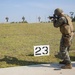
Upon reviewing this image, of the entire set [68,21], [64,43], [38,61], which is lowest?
[38,61]

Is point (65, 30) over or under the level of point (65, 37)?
over

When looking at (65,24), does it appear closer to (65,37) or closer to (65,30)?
(65,30)

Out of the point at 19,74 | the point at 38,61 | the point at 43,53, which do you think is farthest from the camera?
the point at 43,53

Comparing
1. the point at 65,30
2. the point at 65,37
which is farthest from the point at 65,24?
the point at 65,37

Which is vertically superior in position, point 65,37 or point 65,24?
point 65,24

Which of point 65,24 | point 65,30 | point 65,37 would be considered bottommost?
point 65,37

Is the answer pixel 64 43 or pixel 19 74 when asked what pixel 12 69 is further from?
pixel 64 43

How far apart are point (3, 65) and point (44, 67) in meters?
1.24

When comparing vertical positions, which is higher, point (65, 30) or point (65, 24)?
point (65, 24)

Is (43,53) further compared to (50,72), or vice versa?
(43,53)

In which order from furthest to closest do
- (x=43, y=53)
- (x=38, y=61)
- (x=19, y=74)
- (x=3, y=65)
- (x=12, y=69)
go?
(x=43, y=53)
(x=38, y=61)
(x=3, y=65)
(x=12, y=69)
(x=19, y=74)

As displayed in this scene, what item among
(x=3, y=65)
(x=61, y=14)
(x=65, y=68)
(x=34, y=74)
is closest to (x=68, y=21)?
(x=61, y=14)

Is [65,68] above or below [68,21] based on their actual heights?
below

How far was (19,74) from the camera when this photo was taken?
6711 mm
